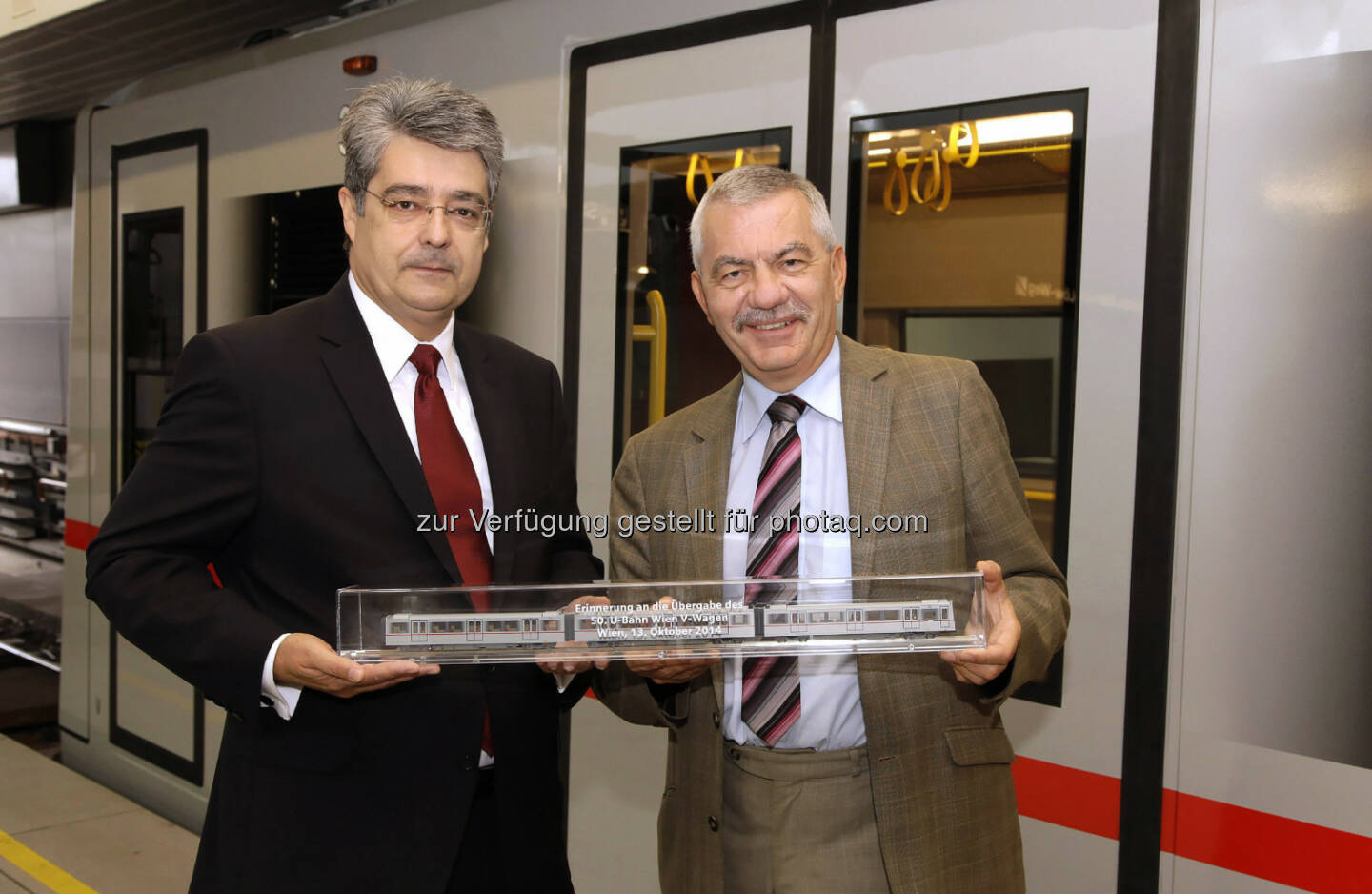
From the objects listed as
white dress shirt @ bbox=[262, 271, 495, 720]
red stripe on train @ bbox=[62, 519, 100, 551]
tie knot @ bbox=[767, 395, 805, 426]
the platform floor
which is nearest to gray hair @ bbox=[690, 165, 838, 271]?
tie knot @ bbox=[767, 395, 805, 426]

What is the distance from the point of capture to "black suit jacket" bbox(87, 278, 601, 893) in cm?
165

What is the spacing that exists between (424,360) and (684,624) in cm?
61

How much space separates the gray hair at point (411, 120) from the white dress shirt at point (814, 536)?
0.60 meters

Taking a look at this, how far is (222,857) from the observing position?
177 cm

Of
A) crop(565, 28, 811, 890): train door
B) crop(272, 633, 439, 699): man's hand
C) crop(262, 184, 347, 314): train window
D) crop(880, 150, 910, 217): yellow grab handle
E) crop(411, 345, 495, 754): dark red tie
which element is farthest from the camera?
crop(262, 184, 347, 314): train window

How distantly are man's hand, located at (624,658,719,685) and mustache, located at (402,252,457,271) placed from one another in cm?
68

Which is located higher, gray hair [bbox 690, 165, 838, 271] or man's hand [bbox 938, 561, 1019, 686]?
gray hair [bbox 690, 165, 838, 271]

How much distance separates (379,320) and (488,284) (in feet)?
4.88

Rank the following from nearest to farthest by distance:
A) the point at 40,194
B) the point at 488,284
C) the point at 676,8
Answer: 1. the point at 676,8
2. the point at 488,284
3. the point at 40,194

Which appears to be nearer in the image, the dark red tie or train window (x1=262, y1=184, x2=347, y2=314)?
the dark red tie

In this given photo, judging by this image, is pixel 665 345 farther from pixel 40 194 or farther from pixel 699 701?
pixel 40 194

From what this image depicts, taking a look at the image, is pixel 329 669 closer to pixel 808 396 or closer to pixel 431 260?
pixel 431 260

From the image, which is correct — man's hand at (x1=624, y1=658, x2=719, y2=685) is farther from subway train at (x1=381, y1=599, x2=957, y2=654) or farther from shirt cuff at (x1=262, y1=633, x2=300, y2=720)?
shirt cuff at (x1=262, y1=633, x2=300, y2=720)

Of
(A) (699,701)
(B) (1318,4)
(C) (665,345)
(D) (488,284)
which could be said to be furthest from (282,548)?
(B) (1318,4)
